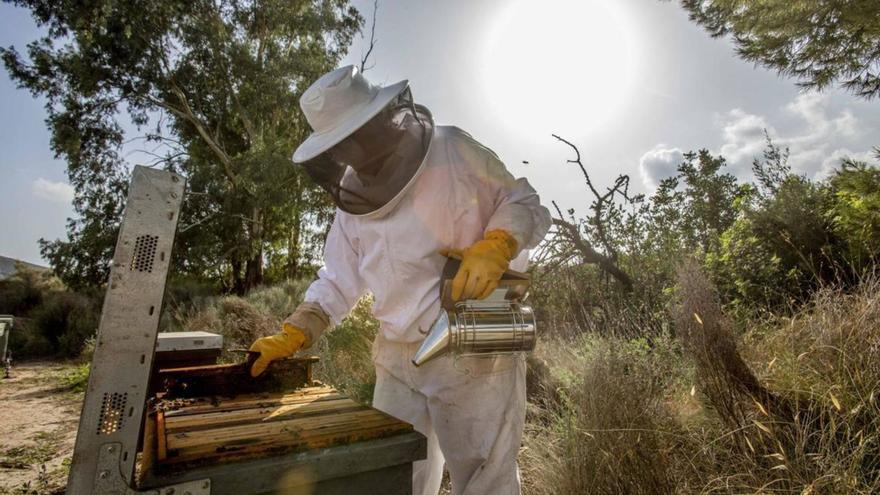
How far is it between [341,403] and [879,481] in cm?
234

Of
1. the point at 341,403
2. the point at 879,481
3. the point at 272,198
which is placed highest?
the point at 272,198

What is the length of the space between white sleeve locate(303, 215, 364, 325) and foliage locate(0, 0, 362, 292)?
42.9 feet

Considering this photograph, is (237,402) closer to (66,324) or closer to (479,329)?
(479,329)

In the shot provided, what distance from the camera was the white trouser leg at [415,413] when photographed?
2102mm

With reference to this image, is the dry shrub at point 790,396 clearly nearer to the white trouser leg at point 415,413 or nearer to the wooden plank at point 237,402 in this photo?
the white trouser leg at point 415,413

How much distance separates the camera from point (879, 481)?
206cm

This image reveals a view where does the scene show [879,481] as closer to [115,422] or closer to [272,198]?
[115,422]

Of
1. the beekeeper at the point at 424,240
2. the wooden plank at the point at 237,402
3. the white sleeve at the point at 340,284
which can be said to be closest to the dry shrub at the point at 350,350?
the white sleeve at the point at 340,284

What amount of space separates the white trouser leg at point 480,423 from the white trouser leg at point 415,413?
0.12 meters

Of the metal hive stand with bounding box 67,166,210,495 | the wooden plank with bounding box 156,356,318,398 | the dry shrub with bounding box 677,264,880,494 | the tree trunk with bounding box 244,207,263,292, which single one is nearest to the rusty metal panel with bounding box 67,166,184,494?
the metal hive stand with bounding box 67,166,210,495

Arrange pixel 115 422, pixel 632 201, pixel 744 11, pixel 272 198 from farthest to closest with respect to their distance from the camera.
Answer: pixel 272 198
pixel 632 201
pixel 744 11
pixel 115 422

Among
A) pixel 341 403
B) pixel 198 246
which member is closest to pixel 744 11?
pixel 341 403

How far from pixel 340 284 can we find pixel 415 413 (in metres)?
0.76

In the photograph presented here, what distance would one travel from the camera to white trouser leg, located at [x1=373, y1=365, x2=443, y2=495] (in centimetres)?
210
